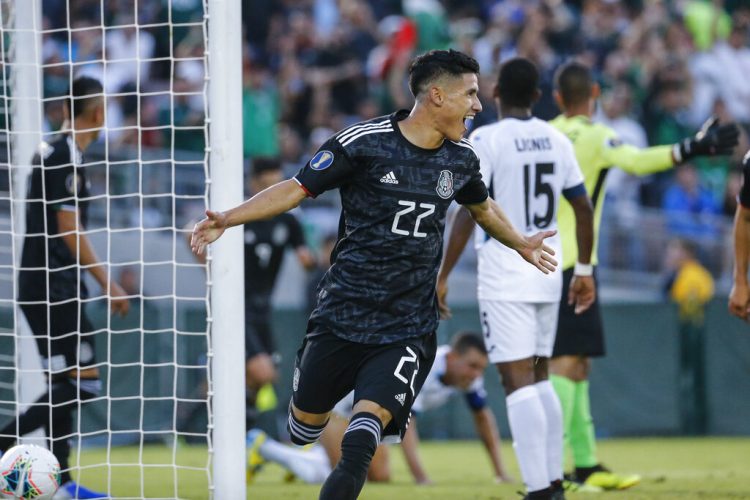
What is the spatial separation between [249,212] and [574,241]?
3.28 m

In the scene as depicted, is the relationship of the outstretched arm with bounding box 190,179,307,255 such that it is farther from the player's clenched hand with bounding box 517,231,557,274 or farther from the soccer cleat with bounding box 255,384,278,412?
the soccer cleat with bounding box 255,384,278,412

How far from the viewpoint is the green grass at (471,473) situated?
7793mm

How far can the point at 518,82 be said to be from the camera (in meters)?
7.07

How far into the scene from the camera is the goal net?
334 inches

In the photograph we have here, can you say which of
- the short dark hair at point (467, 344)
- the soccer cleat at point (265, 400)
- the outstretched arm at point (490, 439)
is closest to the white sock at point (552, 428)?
the outstretched arm at point (490, 439)

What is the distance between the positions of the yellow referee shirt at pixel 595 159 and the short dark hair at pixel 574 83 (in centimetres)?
14

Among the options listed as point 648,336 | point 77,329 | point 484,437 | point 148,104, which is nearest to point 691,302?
point 648,336

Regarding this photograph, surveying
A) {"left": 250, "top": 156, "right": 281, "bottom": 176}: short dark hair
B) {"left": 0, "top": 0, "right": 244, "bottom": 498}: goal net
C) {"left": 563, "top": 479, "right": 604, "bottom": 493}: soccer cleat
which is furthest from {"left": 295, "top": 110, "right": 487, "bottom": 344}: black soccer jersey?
{"left": 250, "top": 156, "right": 281, "bottom": 176}: short dark hair

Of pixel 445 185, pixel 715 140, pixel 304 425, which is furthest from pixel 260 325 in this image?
pixel 445 185

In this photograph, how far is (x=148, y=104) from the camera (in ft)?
52.1

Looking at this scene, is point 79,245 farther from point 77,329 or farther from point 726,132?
point 726,132

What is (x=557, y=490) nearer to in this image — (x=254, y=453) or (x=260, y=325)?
(x=254, y=453)

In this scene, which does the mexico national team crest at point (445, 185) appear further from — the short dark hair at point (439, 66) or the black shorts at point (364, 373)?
the black shorts at point (364, 373)

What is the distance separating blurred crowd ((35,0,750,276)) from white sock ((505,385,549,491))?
8590 millimetres
